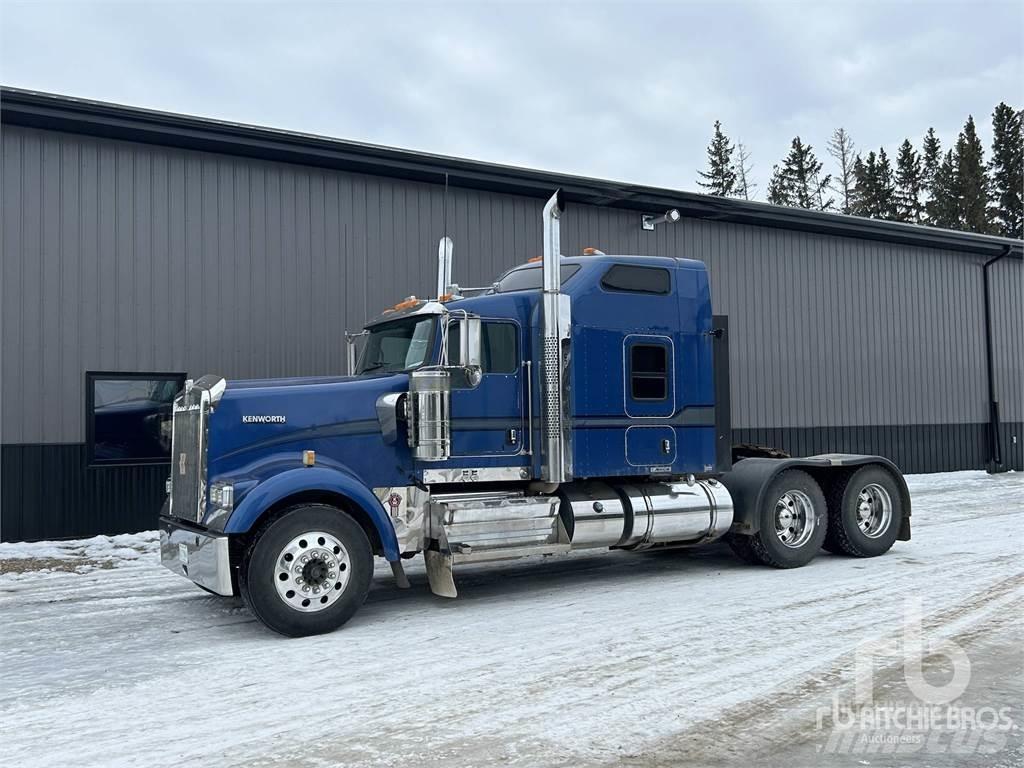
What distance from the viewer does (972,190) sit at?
162ft

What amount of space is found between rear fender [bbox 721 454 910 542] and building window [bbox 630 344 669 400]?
4.38 feet

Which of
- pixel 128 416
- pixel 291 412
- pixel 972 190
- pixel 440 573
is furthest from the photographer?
pixel 972 190

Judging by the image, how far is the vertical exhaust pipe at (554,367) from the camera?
8172mm

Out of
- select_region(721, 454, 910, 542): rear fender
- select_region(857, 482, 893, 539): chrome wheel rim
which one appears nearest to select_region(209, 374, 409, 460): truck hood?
select_region(721, 454, 910, 542): rear fender

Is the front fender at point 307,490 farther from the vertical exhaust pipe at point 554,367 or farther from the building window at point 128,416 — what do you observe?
the building window at point 128,416

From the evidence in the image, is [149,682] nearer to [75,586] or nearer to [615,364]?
[75,586]

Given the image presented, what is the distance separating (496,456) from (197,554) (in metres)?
2.70

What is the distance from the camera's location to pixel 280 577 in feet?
22.2

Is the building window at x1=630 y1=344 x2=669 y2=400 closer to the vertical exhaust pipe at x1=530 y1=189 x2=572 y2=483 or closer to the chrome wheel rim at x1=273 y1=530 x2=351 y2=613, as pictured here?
the vertical exhaust pipe at x1=530 y1=189 x2=572 y2=483

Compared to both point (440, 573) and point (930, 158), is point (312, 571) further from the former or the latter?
point (930, 158)

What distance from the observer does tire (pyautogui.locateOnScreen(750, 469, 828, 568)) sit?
368 inches

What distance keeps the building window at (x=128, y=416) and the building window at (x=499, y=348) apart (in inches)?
227

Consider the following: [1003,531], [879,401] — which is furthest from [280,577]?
[879,401]

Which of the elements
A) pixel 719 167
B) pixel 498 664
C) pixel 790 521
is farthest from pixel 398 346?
pixel 719 167
